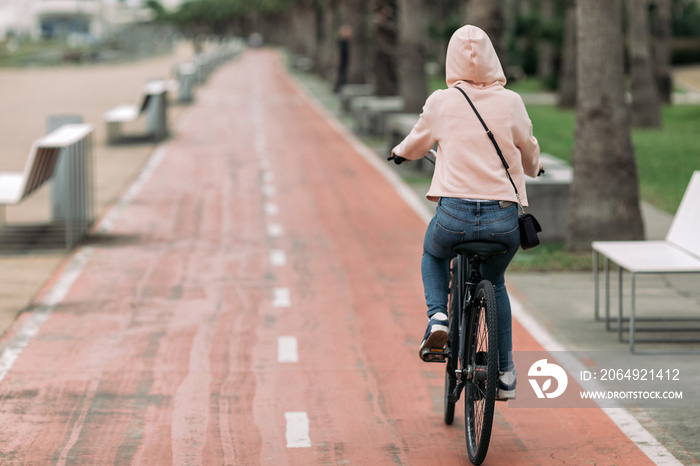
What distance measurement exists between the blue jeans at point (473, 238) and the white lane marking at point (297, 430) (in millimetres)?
991

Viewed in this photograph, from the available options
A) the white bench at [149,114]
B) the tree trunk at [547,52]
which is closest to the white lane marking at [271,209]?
the white bench at [149,114]

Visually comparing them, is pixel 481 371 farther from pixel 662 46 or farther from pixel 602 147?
pixel 662 46

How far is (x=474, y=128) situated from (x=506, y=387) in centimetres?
124

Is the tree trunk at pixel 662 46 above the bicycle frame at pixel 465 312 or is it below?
above

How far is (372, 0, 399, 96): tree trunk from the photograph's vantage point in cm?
2981

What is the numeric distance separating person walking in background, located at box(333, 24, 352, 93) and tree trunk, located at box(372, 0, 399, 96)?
6912 millimetres

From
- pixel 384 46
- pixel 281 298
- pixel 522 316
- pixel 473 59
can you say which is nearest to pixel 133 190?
Result: pixel 281 298

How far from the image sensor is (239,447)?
223 inches

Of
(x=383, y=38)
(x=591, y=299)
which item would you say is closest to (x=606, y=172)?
(x=591, y=299)

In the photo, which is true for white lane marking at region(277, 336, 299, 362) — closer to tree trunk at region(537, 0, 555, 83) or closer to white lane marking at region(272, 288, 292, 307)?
white lane marking at region(272, 288, 292, 307)

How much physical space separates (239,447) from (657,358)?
10.3ft

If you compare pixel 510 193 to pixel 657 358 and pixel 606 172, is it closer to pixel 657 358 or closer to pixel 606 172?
pixel 657 358

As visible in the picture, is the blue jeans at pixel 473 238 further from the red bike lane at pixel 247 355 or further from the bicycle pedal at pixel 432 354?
the red bike lane at pixel 247 355

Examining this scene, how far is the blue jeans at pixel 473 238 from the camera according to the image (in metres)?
5.22
